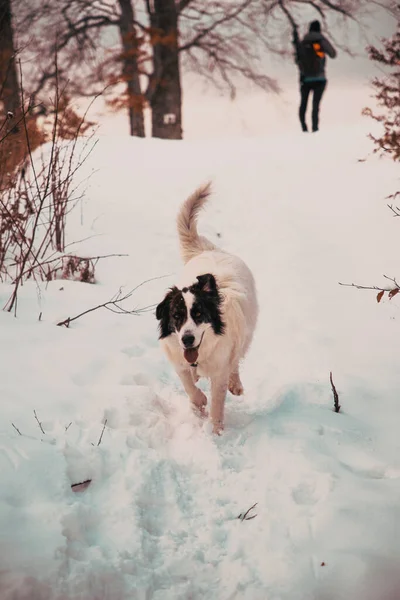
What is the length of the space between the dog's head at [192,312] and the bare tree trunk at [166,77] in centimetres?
1323

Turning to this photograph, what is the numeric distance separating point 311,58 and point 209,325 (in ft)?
32.3

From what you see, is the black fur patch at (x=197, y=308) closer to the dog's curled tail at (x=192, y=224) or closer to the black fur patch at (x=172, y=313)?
the black fur patch at (x=172, y=313)

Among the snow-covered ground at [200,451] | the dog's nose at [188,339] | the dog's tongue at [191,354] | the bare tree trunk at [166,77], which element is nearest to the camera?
the snow-covered ground at [200,451]

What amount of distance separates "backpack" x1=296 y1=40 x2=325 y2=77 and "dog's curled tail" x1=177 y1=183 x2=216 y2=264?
331 inches

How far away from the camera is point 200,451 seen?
3.56 m

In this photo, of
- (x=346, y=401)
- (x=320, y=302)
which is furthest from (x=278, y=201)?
(x=346, y=401)

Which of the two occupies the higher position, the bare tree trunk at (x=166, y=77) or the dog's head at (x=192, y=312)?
the bare tree trunk at (x=166, y=77)

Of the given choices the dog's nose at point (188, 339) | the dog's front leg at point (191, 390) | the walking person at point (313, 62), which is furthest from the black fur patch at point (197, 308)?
the walking person at point (313, 62)

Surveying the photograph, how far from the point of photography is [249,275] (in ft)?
15.5

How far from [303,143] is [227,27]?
7508 millimetres

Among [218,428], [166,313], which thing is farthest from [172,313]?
[218,428]

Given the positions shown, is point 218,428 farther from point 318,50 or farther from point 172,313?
point 318,50

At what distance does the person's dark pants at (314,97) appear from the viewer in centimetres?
1196

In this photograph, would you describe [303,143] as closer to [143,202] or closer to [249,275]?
[143,202]
